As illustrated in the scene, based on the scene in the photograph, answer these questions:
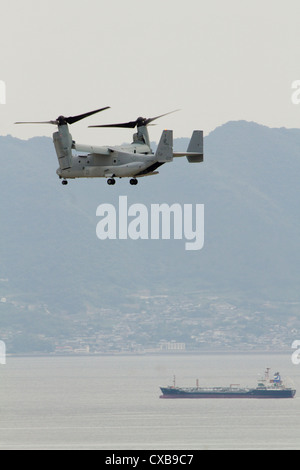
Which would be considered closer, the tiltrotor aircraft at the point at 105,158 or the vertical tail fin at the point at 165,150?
the vertical tail fin at the point at 165,150

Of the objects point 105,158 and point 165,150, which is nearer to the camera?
point 165,150

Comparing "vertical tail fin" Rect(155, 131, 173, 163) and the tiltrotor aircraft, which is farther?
the tiltrotor aircraft

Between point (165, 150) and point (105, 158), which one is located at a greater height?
point (105, 158)
